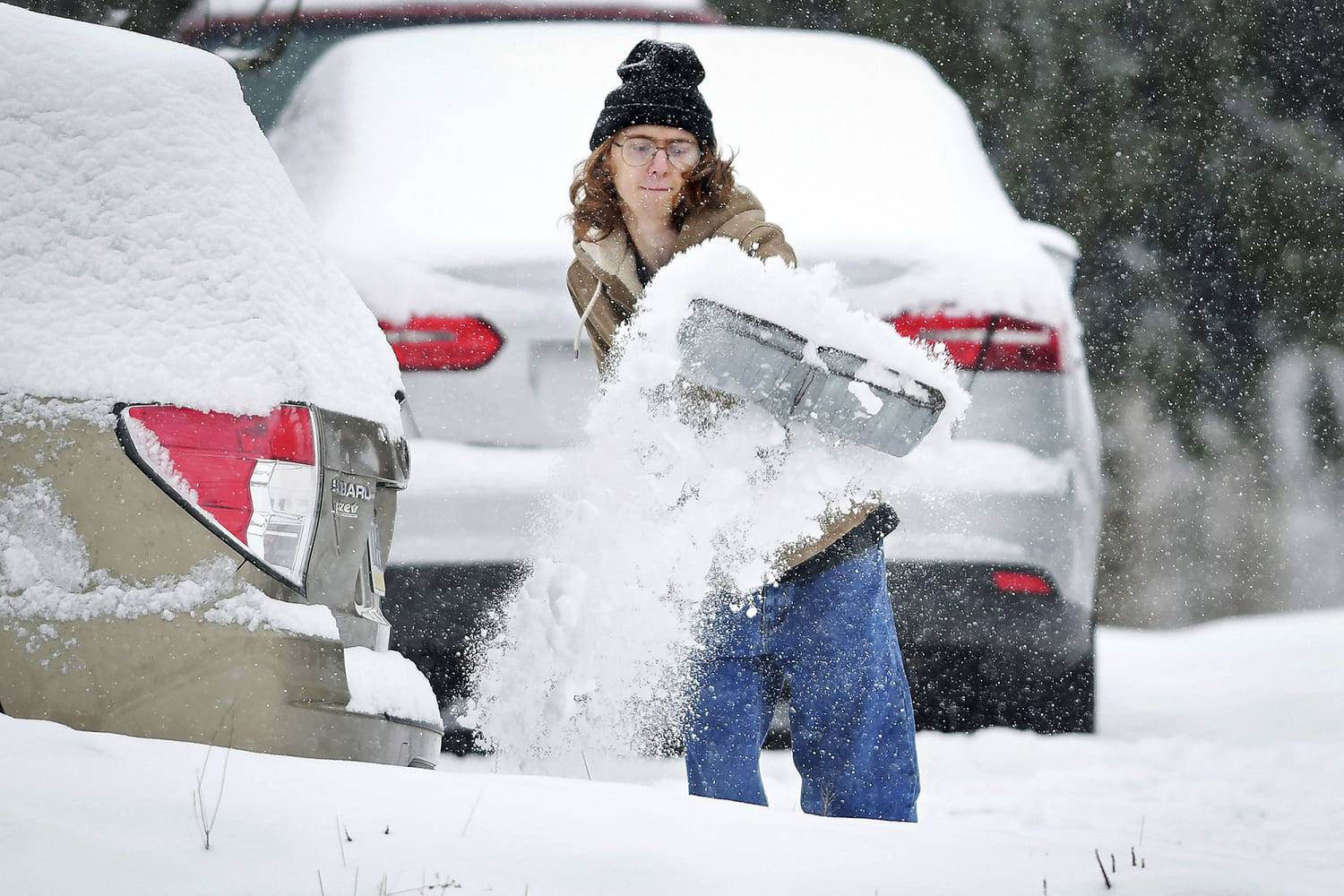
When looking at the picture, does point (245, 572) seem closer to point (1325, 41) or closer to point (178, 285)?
point (178, 285)

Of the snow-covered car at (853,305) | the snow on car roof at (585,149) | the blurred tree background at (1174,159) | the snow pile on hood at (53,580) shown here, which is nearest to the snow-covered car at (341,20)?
the snow on car roof at (585,149)

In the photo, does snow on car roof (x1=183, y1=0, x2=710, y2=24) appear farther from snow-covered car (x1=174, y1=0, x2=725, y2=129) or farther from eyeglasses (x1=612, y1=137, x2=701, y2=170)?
eyeglasses (x1=612, y1=137, x2=701, y2=170)

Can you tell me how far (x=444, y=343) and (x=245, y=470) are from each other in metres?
1.15

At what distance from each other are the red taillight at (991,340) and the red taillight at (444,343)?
3.10 feet

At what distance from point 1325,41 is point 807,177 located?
8790 mm

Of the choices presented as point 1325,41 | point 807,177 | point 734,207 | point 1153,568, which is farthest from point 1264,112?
point 734,207

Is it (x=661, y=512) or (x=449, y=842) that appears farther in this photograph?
(x=661, y=512)

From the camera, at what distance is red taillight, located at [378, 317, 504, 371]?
340 centimetres

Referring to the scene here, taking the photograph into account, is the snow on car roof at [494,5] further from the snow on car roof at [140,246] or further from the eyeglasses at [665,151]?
the snow on car roof at [140,246]

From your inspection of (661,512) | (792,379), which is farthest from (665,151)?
(661,512)

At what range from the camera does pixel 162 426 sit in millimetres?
2252

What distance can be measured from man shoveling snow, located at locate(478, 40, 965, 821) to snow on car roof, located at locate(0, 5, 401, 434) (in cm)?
62

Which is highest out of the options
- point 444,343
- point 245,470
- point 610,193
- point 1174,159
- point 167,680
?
point 610,193

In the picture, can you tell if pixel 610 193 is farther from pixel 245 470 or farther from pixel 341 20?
pixel 341 20
